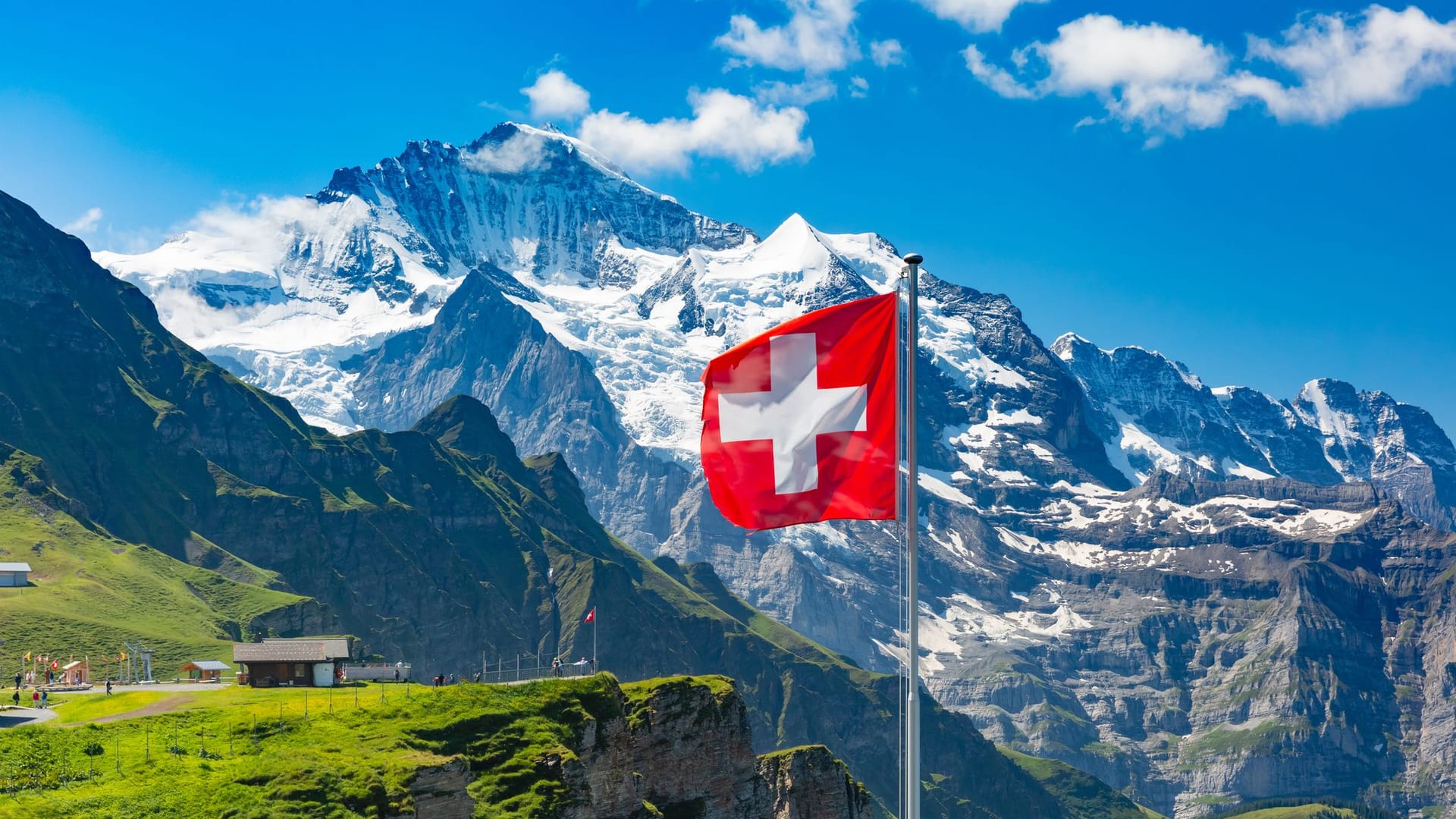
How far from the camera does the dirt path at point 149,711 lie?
10019 cm

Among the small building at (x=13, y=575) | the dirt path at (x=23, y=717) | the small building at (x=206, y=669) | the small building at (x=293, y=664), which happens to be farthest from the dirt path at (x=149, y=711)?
the small building at (x=206, y=669)

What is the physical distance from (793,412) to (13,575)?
315 feet

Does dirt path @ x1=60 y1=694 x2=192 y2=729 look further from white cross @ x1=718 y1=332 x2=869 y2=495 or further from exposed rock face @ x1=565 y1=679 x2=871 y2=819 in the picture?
white cross @ x1=718 y1=332 x2=869 y2=495

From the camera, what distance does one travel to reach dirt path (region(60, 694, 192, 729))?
100 metres

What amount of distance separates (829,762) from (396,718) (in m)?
47.0

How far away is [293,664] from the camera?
423 ft

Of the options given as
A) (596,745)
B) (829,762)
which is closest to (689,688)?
(596,745)

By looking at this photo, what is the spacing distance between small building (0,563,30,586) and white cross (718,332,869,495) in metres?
91.4

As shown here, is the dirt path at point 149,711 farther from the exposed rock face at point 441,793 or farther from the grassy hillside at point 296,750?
the exposed rock face at point 441,793

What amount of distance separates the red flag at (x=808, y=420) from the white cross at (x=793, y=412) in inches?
0.9

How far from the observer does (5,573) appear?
129 meters

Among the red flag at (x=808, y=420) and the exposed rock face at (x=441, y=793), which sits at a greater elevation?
the red flag at (x=808, y=420)

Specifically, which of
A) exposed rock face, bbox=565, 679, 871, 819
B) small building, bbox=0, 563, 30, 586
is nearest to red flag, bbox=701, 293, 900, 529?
exposed rock face, bbox=565, 679, 871, 819

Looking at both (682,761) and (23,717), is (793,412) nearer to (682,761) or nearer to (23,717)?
(682,761)
